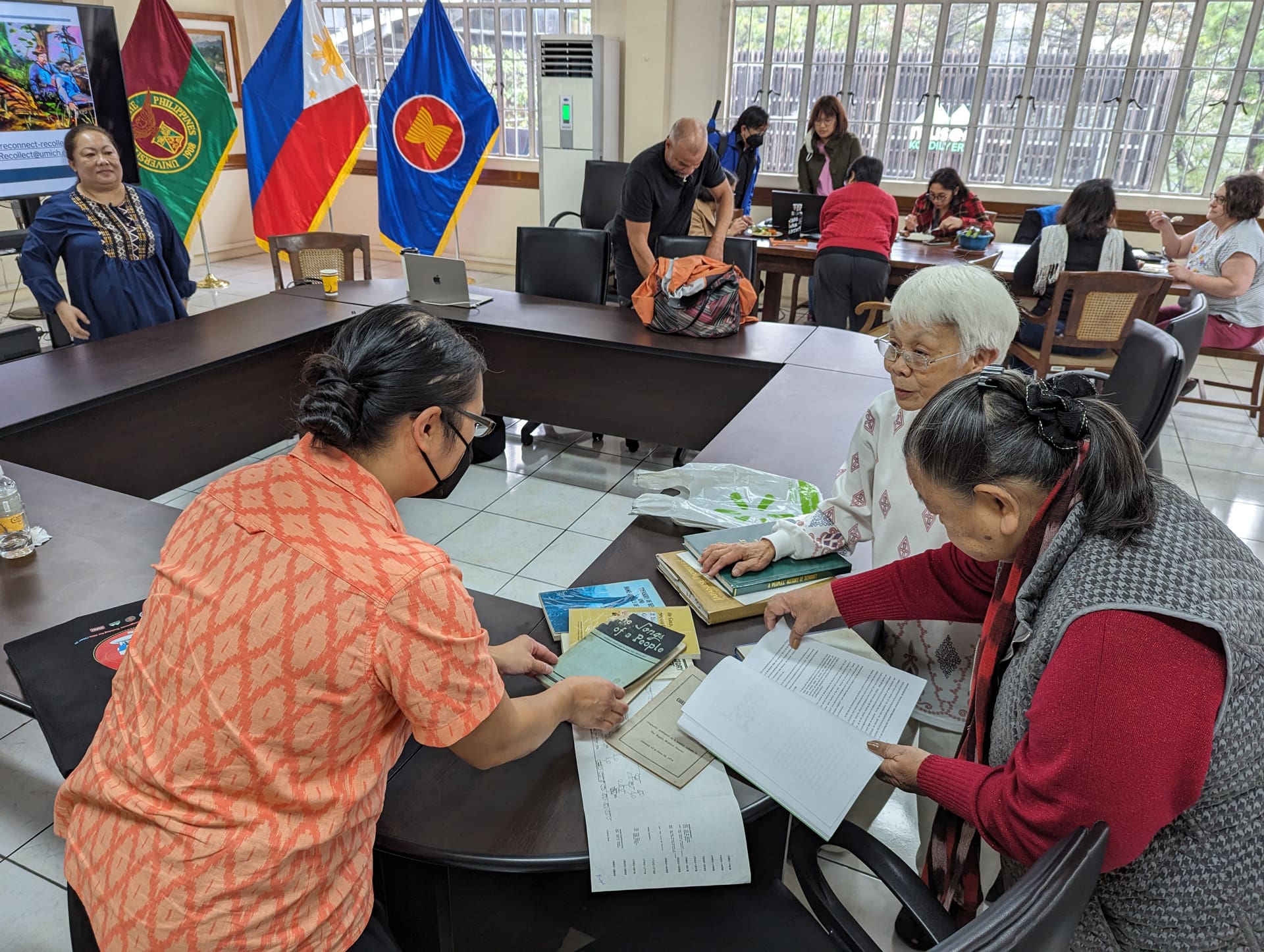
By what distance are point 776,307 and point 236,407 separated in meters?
3.70

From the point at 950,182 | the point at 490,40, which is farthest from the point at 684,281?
the point at 490,40

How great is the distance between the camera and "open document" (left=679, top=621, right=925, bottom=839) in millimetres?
1215

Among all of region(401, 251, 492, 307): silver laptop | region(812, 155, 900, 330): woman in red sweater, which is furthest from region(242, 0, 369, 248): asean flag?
region(812, 155, 900, 330): woman in red sweater

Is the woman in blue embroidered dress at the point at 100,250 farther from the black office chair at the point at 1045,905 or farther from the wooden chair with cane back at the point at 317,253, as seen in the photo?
the black office chair at the point at 1045,905

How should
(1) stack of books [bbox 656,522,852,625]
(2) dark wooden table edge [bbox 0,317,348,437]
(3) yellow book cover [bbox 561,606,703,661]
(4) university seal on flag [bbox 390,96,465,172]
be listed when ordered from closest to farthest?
(3) yellow book cover [bbox 561,606,703,661], (1) stack of books [bbox 656,522,852,625], (2) dark wooden table edge [bbox 0,317,348,437], (4) university seal on flag [bbox 390,96,465,172]

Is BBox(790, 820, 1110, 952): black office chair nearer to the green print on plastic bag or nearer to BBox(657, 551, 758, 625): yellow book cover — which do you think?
BBox(657, 551, 758, 625): yellow book cover

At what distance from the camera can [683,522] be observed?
1.96m

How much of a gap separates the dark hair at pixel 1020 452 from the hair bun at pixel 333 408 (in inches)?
28.8

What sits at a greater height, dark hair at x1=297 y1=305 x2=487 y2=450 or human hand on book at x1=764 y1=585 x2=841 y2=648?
dark hair at x1=297 y1=305 x2=487 y2=450

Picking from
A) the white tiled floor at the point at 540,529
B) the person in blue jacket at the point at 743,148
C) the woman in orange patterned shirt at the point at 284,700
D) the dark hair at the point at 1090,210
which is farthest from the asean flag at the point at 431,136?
the woman in orange patterned shirt at the point at 284,700

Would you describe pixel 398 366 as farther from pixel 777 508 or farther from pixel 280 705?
pixel 777 508

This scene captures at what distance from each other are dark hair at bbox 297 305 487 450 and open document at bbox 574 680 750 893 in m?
0.57

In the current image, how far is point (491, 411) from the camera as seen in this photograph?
4.06 meters

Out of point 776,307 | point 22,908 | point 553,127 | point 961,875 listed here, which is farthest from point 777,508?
point 553,127
